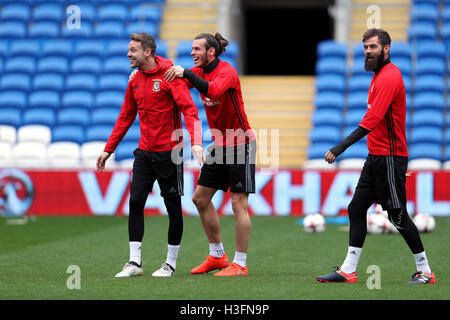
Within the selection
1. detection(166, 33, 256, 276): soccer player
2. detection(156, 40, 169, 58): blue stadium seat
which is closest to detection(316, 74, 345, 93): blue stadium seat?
Result: detection(156, 40, 169, 58): blue stadium seat

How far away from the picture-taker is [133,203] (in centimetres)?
684

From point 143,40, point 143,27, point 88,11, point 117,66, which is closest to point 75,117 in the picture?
point 117,66

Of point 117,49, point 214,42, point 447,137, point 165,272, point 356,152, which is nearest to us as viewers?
point 165,272

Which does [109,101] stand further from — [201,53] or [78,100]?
[201,53]

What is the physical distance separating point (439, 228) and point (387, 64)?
582 cm

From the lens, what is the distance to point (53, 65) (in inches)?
664

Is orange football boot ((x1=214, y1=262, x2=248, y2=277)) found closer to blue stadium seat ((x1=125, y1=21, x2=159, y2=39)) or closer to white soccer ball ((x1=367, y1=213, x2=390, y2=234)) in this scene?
white soccer ball ((x1=367, y1=213, x2=390, y2=234))

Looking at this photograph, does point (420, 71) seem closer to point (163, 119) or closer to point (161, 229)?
point (161, 229)

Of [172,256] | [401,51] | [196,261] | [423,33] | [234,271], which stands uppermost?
[423,33]

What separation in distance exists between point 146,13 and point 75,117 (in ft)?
12.0

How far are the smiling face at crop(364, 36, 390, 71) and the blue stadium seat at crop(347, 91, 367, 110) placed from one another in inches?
360

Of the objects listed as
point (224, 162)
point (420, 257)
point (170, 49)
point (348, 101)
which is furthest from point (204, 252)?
point (170, 49)

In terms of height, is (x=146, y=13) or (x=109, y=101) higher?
(x=146, y=13)

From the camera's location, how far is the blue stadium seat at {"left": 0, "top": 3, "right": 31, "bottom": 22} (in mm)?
18391
